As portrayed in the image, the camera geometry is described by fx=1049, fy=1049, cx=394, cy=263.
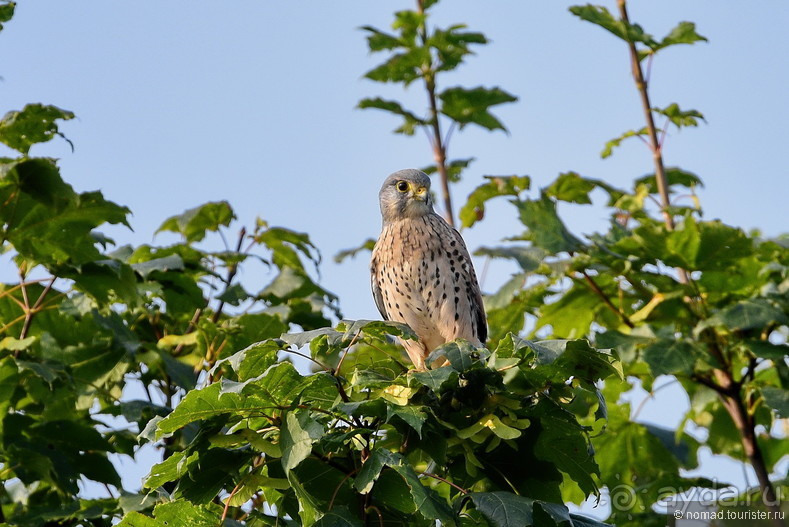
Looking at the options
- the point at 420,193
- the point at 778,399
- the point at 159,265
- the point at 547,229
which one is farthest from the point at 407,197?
the point at 778,399

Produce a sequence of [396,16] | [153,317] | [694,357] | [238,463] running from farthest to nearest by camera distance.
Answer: [396,16], [153,317], [694,357], [238,463]

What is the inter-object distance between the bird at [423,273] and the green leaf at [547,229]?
0.58 metres

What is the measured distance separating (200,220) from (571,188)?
7.39 feet

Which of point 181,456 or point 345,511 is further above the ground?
point 181,456

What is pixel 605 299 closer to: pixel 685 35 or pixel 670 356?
pixel 670 356

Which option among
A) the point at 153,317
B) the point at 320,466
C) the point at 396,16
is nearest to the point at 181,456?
the point at 320,466

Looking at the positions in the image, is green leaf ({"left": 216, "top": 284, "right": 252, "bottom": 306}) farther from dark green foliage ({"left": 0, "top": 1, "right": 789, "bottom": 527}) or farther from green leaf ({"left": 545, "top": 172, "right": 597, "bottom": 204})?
green leaf ({"left": 545, "top": 172, "right": 597, "bottom": 204})

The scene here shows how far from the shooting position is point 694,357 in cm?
498

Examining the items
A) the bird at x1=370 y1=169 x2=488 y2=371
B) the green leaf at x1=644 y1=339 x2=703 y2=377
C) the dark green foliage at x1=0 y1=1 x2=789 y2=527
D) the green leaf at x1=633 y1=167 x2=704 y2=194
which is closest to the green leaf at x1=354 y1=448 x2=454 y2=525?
the dark green foliage at x1=0 y1=1 x2=789 y2=527

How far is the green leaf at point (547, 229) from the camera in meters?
5.36

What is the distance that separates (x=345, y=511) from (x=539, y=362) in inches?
28.7

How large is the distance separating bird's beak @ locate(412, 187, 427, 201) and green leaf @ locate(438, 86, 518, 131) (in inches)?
30.0

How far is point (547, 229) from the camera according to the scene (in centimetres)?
538

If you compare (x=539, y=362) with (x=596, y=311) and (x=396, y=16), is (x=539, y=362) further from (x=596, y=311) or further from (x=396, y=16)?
(x=396, y=16)
